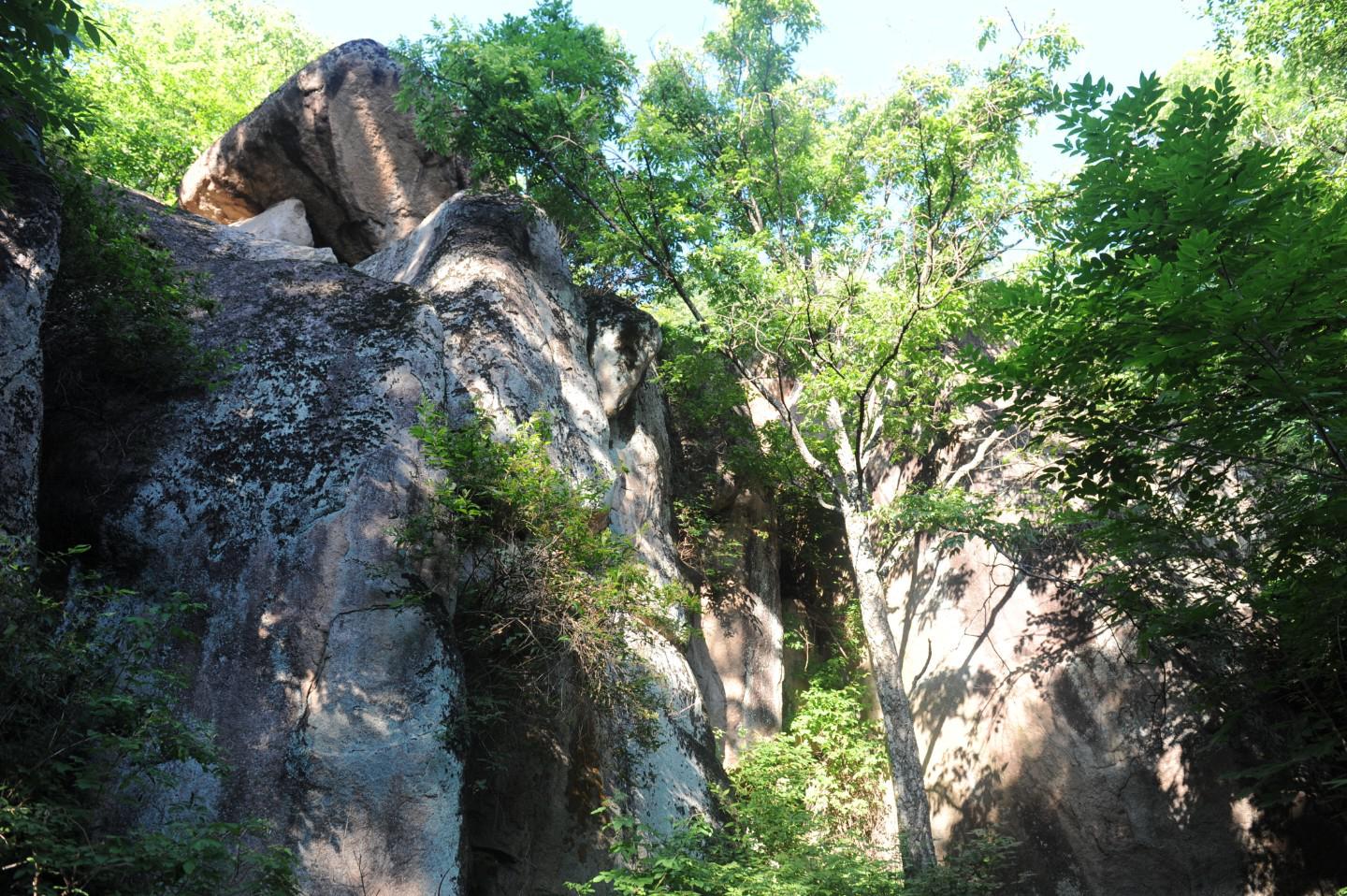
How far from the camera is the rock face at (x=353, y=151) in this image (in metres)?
15.2

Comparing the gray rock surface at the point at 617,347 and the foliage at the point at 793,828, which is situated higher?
the gray rock surface at the point at 617,347

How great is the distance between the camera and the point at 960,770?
38.4 ft

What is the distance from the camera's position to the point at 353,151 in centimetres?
1523

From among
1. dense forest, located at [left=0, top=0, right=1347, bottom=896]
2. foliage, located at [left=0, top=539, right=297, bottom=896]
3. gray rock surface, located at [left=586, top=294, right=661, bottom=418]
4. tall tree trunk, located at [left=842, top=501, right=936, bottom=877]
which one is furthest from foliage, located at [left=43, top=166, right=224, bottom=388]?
tall tree trunk, located at [left=842, top=501, right=936, bottom=877]

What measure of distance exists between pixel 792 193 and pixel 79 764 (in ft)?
38.1

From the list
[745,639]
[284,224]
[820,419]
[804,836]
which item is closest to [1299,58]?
[820,419]

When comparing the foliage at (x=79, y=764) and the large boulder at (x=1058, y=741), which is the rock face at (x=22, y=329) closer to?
the foliage at (x=79, y=764)

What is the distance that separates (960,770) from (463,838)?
7.94 meters

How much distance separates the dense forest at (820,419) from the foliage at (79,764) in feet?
0.08

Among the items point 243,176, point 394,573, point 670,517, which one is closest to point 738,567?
point 670,517

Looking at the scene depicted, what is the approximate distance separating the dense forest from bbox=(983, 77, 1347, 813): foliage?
0.12ft

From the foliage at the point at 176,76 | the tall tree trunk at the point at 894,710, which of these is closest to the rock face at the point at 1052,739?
the tall tree trunk at the point at 894,710

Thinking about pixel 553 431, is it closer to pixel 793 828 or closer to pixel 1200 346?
pixel 793 828

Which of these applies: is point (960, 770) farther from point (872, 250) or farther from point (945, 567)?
point (872, 250)
